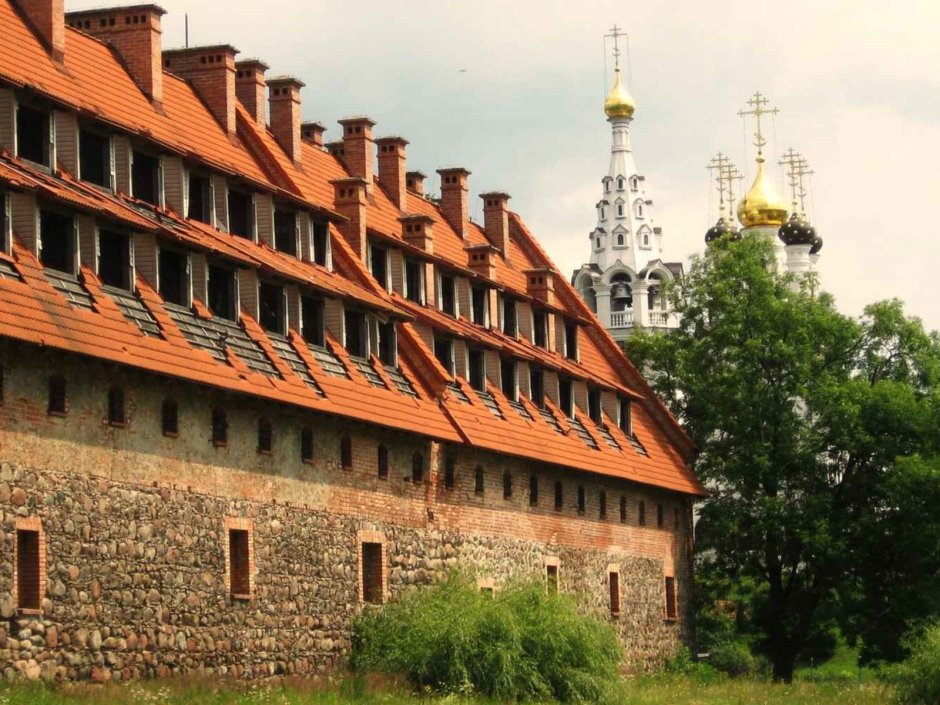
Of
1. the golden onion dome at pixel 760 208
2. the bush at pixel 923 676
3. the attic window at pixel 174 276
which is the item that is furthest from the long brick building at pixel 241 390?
the golden onion dome at pixel 760 208

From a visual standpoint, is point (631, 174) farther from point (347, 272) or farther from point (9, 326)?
point (9, 326)

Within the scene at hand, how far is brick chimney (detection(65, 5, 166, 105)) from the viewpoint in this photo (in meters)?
51.1

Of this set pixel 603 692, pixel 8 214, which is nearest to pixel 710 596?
pixel 603 692

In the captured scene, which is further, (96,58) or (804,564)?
(804,564)

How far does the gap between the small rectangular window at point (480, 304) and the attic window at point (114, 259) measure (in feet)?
70.9

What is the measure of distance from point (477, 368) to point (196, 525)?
17.3m

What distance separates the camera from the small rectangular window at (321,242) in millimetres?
53594

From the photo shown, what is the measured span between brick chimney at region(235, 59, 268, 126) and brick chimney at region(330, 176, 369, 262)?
2481mm

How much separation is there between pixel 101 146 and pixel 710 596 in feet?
113

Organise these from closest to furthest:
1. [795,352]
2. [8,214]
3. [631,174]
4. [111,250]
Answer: [8,214] → [111,250] → [795,352] → [631,174]

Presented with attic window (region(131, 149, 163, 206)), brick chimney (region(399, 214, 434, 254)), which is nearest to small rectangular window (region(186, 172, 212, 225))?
attic window (region(131, 149, 163, 206))

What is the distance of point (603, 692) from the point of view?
156 ft

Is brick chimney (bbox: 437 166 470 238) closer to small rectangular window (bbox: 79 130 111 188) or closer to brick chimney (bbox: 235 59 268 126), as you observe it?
brick chimney (bbox: 235 59 268 126)

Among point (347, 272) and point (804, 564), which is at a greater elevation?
point (347, 272)
